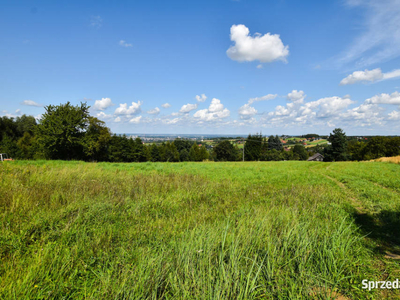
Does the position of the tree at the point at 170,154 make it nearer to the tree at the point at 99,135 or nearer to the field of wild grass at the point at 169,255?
the tree at the point at 99,135

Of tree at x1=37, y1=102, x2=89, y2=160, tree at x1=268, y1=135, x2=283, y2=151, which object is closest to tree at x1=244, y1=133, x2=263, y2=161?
tree at x1=268, y1=135, x2=283, y2=151

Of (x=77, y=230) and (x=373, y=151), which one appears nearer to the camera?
(x=77, y=230)

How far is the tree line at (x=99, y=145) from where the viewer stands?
110 ft

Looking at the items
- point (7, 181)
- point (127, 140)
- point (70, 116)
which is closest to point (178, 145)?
point (127, 140)

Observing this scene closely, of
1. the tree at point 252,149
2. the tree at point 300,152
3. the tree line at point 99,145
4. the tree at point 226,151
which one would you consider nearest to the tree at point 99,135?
the tree line at point 99,145

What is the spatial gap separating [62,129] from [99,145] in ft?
43.7

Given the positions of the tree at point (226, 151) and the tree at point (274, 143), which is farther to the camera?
the tree at point (274, 143)

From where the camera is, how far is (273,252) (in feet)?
11.1

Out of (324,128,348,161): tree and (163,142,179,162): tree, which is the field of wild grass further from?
(324,128,348,161): tree

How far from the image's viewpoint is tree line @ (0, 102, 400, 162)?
33531 millimetres

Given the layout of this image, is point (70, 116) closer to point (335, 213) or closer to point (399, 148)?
point (335, 213)

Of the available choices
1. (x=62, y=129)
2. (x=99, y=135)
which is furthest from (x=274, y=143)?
(x=62, y=129)

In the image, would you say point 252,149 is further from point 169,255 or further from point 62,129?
point 169,255

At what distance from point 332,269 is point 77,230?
17.5 ft
